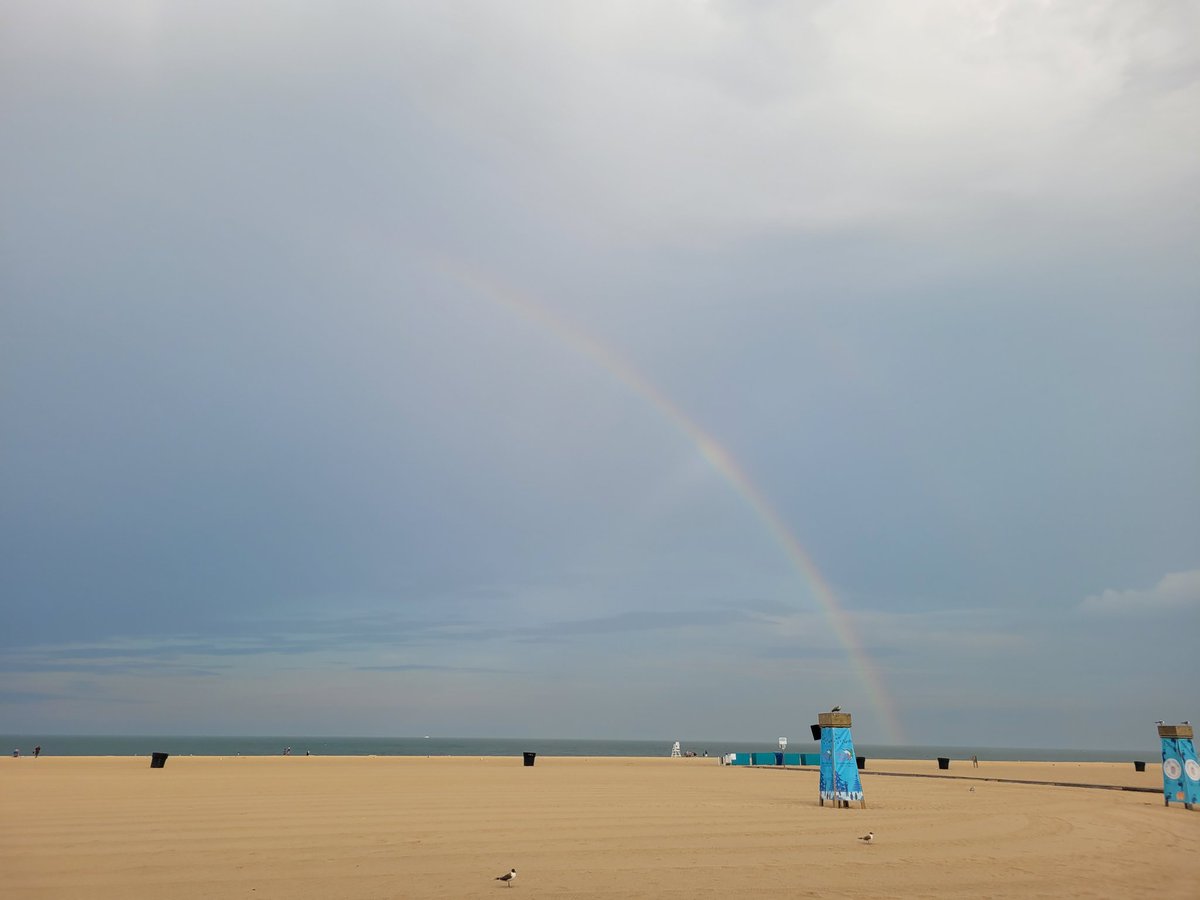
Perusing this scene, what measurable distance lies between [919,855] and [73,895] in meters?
16.3

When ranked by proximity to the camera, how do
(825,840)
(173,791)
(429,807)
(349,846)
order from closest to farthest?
1. (349,846)
2. (825,840)
3. (429,807)
4. (173,791)

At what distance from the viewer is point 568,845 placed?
19547mm

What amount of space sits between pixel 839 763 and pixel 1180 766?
1235 cm

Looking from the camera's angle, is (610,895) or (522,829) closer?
(610,895)

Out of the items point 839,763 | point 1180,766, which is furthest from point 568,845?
point 1180,766

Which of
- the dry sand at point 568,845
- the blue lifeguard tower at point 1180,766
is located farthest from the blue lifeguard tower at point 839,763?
the blue lifeguard tower at point 1180,766

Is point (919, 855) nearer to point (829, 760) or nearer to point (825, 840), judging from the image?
point (825, 840)

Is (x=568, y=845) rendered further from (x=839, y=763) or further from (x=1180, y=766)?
(x=1180, y=766)

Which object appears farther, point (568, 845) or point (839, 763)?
point (839, 763)

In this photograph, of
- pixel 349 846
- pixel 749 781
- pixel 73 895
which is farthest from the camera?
pixel 749 781

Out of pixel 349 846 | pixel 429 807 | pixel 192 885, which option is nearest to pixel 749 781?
pixel 429 807

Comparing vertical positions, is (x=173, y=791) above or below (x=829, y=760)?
below

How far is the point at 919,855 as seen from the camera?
1895 centimetres

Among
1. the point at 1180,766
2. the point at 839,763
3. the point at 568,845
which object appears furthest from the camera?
the point at 1180,766
